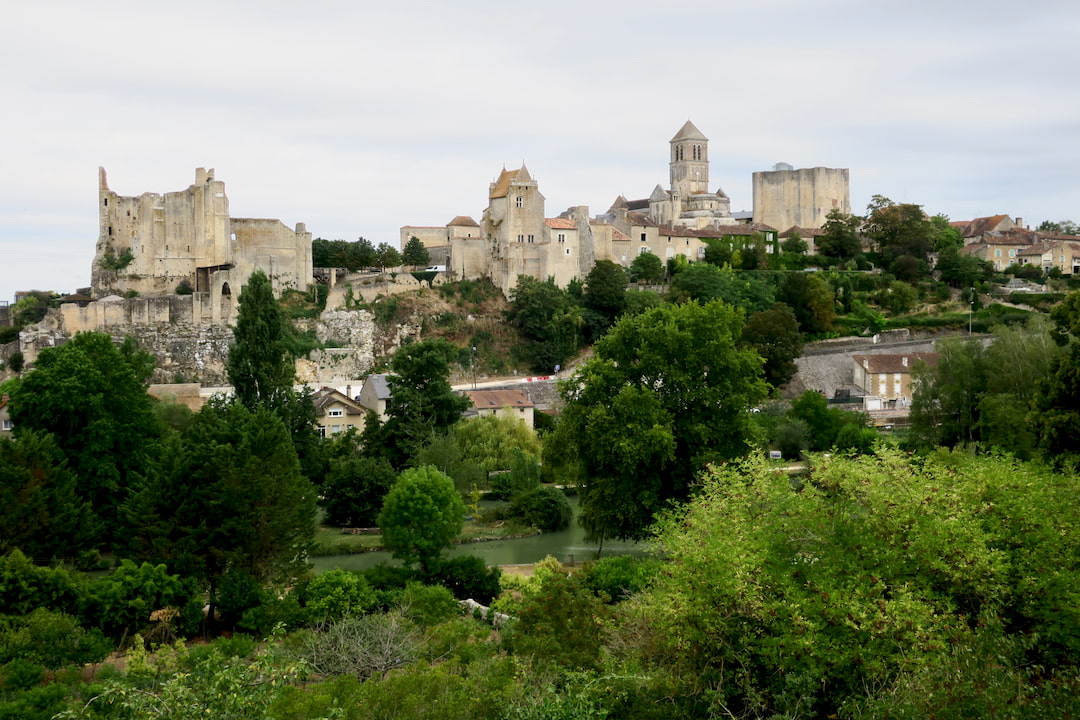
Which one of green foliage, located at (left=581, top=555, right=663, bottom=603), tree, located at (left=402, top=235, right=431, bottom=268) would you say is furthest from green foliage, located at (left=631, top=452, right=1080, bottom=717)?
tree, located at (left=402, top=235, right=431, bottom=268)

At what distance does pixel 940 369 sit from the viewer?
121 ft

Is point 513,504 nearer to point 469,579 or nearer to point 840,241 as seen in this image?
point 469,579

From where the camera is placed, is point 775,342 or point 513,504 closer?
point 513,504

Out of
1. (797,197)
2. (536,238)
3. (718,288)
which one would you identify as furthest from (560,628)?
(797,197)

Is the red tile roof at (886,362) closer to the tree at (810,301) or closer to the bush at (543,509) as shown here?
the tree at (810,301)

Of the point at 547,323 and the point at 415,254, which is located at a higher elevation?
the point at 415,254

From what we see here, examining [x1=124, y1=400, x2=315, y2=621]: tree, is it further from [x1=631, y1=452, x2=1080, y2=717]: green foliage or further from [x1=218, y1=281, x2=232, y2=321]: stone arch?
[x1=218, y1=281, x2=232, y2=321]: stone arch

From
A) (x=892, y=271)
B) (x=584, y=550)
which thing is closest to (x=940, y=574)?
(x=584, y=550)

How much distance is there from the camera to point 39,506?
22.3 m

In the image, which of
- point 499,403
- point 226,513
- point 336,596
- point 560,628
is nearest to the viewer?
point 560,628

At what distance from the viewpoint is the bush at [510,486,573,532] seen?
31.6 metres

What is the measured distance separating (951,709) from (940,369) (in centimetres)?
2861

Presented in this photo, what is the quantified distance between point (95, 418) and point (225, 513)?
6.61 metres

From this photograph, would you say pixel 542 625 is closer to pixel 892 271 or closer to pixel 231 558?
pixel 231 558
